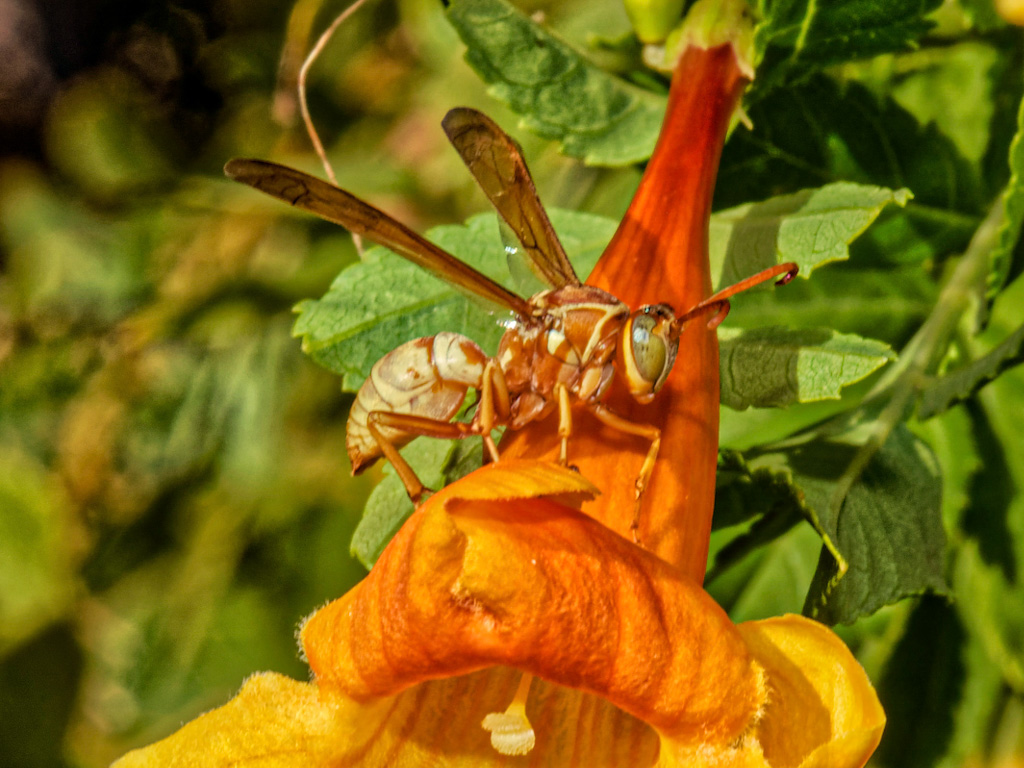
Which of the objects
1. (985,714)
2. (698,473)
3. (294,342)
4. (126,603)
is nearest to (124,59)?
(294,342)

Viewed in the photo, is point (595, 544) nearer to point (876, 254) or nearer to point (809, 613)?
point (809, 613)

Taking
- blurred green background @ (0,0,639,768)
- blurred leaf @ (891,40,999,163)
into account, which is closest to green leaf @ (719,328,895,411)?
blurred leaf @ (891,40,999,163)

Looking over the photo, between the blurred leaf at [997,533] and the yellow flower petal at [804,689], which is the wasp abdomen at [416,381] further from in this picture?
the blurred leaf at [997,533]

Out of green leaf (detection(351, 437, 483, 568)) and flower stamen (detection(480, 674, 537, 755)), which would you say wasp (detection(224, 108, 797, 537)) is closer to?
green leaf (detection(351, 437, 483, 568))

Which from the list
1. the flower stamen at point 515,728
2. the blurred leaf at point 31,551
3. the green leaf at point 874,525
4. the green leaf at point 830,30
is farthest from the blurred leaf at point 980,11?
the blurred leaf at point 31,551

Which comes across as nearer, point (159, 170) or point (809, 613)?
point (809, 613)

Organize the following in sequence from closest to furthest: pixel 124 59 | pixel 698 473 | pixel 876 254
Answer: pixel 698 473 → pixel 876 254 → pixel 124 59
